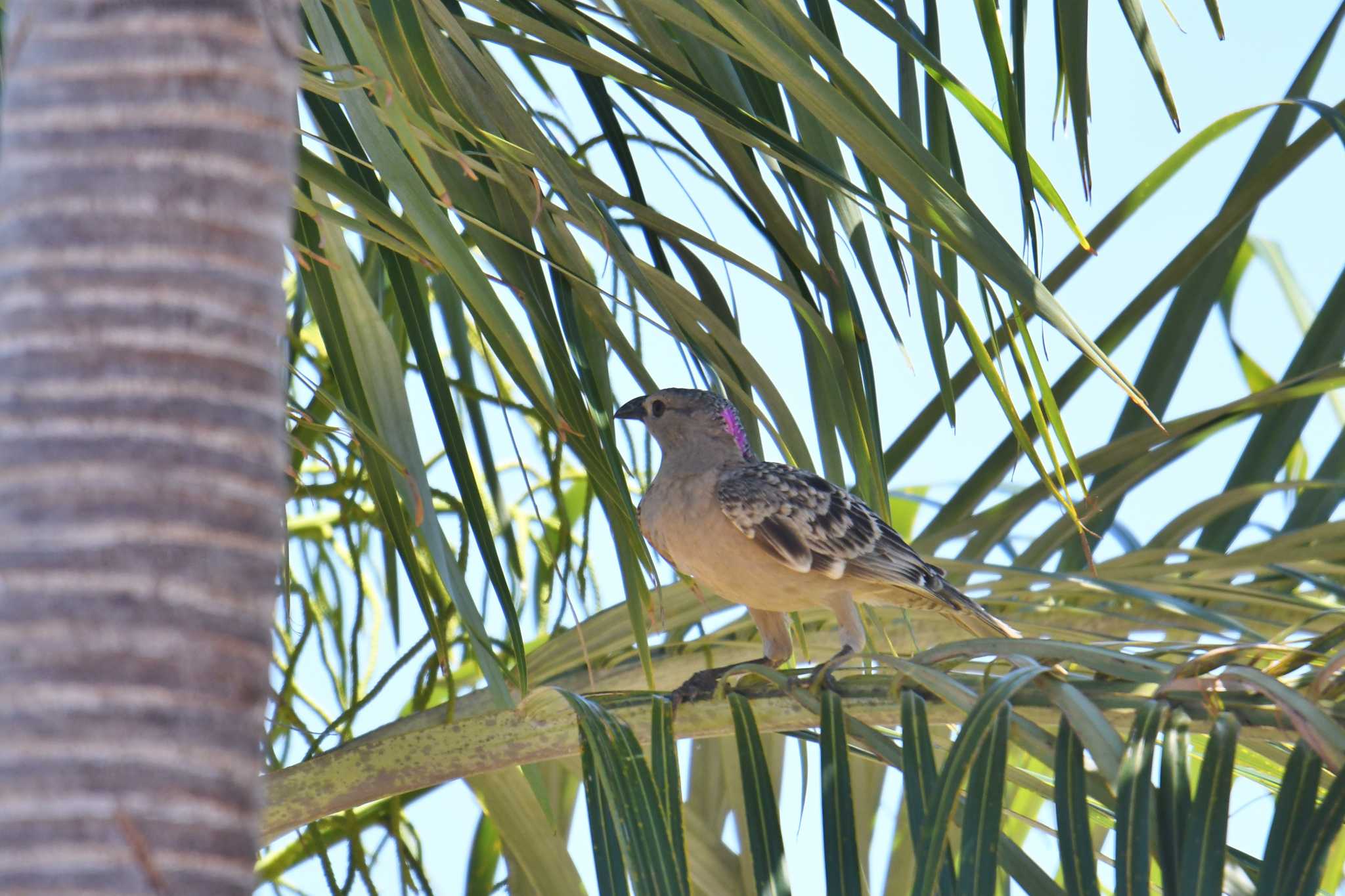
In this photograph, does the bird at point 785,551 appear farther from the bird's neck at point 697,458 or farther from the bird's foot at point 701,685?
the bird's foot at point 701,685

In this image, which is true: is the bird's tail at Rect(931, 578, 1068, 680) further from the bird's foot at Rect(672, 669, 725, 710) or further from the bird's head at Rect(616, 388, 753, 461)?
the bird's head at Rect(616, 388, 753, 461)

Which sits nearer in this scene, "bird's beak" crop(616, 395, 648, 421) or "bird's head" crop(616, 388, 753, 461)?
"bird's head" crop(616, 388, 753, 461)

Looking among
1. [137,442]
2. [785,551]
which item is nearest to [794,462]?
[785,551]

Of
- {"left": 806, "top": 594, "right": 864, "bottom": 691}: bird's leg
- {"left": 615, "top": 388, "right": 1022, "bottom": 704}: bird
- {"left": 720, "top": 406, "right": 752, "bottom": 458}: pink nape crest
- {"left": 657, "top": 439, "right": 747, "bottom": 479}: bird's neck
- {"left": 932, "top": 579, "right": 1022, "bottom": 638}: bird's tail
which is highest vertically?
{"left": 720, "top": 406, "right": 752, "bottom": 458}: pink nape crest

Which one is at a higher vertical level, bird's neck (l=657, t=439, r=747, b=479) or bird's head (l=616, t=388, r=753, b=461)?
bird's head (l=616, t=388, r=753, b=461)

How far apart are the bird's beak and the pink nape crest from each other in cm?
17

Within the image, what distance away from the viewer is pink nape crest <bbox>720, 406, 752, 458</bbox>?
299 cm

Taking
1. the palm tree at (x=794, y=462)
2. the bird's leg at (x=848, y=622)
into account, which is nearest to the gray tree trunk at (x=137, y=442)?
the palm tree at (x=794, y=462)

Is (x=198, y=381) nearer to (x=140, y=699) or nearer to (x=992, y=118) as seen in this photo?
(x=140, y=699)

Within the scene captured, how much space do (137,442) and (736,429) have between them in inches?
91.3

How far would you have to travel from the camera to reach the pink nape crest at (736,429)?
2.99 meters

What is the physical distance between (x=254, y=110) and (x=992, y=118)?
1.22 m

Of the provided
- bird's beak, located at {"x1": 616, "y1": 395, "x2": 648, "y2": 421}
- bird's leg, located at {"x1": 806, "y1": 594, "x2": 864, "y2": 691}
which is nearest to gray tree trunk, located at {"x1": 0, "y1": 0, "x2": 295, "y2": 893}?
bird's leg, located at {"x1": 806, "y1": 594, "x2": 864, "y2": 691}

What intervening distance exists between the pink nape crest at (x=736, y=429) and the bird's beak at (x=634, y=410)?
0.17 metres
